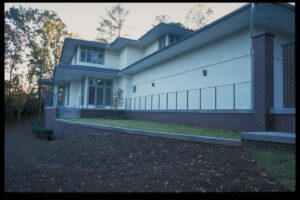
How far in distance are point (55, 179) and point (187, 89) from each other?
10717 millimetres

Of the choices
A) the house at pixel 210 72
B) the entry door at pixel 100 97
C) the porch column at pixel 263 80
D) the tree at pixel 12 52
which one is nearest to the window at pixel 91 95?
the house at pixel 210 72

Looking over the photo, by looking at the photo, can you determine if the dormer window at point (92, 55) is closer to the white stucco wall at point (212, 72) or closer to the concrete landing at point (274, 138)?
the white stucco wall at point (212, 72)

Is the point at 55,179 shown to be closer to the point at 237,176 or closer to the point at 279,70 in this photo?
the point at 237,176

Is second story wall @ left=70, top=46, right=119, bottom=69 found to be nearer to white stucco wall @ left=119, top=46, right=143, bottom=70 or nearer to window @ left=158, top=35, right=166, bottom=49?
white stucco wall @ left=119, top=46, right=143, bottom=70

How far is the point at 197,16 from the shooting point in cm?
3709

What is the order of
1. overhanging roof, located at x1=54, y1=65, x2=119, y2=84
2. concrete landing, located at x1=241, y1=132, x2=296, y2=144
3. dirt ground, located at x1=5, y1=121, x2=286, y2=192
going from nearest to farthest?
dirt ground, located at x1=5, y1=121, x2=286, y2=192 → concrete landing, located at x1=241, y1=132, x2=296, y2=144 → overhanging roof, located at x1=54, y1=65, x2=119, y2=84

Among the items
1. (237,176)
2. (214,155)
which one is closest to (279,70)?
(214,155)

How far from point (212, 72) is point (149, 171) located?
894 centimetres

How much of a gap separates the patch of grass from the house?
2.01m

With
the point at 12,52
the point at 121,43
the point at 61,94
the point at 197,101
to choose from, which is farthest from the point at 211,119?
the point at 12,52

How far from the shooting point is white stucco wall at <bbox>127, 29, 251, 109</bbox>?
1168cm

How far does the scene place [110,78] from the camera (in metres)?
23.5

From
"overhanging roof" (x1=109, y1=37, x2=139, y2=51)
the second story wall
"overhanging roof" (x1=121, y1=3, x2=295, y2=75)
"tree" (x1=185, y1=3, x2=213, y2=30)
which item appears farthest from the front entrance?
"tree" (x1=185, y1=3, x2=213, y2=30)

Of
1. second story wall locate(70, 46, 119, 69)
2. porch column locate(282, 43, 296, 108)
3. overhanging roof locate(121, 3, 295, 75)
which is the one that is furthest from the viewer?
second story wall locate(70, 46, 119, 69)
